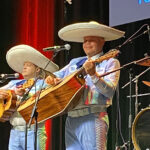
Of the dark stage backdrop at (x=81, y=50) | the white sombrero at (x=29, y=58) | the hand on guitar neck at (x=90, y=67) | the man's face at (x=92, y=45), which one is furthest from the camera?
the dark stage backdrop at (x=81, y=50)

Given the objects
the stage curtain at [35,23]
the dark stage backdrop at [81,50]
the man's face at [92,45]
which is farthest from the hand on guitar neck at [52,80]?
the stage curtain at [35,23]

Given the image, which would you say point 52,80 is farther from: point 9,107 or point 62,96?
point 9,107

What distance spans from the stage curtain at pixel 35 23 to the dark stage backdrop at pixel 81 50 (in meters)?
0.04

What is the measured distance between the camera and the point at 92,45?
326 cm

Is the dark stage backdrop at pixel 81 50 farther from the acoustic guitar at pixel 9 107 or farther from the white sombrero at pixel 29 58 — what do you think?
the acoustic guitar at pixel 9 107

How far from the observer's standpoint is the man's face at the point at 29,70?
3811 millimetres

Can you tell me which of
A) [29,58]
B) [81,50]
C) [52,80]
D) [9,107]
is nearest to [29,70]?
[29,58]

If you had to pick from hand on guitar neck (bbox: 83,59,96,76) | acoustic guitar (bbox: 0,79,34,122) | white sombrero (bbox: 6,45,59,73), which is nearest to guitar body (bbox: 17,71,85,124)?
hand on guitar neck (bbox: 83,59,96,76)

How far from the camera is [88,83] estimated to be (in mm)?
3145

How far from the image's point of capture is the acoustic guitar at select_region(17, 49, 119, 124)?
3.00 m

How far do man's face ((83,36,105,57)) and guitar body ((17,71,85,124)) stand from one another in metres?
0.30

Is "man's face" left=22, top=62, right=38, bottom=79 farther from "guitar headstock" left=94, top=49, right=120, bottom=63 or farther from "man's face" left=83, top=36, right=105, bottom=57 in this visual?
"guitar headstock" left=94, top=49, right=120, bottom=63

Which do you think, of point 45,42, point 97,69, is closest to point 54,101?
point 97,69

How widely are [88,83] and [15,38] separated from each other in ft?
8.75
